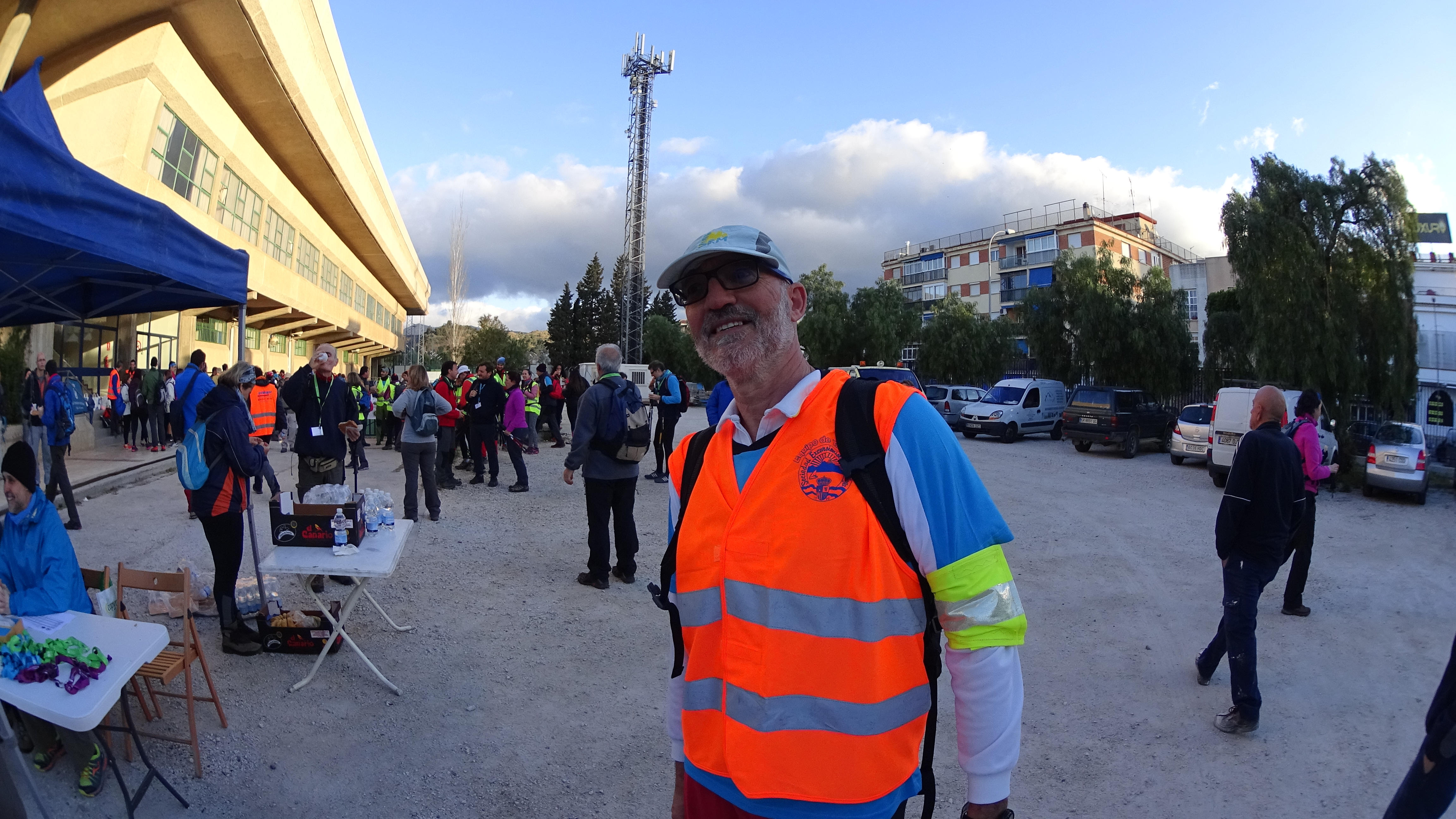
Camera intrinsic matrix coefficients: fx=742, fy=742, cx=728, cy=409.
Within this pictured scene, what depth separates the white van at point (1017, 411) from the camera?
856 inches

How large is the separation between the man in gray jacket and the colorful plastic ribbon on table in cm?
356

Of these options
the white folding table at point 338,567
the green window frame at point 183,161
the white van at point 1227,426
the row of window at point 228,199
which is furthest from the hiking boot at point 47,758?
the white van at point 1227,426

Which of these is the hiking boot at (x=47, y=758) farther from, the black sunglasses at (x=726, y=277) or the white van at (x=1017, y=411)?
the white van at (x=1017, y=411)

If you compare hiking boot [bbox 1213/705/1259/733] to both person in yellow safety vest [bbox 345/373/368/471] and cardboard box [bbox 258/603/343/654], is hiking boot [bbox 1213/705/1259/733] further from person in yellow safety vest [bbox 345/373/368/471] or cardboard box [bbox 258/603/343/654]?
person in yellow safety vest [bbox 345/373/368/471]

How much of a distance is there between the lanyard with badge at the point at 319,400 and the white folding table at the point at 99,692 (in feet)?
10.5

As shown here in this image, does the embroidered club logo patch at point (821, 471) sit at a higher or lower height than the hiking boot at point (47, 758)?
higher

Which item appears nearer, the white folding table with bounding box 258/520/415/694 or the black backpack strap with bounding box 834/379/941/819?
the black backpack strap with bounding box 834/379/941/819

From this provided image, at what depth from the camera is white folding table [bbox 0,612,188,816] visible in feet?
8.28

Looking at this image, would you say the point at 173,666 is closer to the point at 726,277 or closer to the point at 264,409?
the point at 726,277

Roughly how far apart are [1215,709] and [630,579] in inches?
171

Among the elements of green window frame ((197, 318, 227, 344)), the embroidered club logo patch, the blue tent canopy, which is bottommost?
the embroidered club logo patch

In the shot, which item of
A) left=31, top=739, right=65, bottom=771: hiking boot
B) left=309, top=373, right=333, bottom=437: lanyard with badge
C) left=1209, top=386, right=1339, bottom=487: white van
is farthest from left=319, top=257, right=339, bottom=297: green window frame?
left=1209, top=386, right=1339, bottom=487: white van

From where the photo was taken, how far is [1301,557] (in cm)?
603

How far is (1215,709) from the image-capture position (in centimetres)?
433
